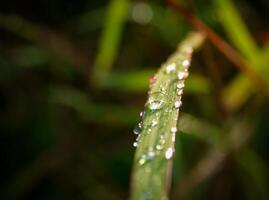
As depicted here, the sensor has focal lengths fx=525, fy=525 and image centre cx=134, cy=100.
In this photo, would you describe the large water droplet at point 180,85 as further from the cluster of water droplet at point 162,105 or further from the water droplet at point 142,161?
the water droplet at point 142,161

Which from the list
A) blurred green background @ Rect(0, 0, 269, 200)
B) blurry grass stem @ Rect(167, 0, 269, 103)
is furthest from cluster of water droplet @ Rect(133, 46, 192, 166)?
blurred green background @ Rect(0, 0, 269, 200)

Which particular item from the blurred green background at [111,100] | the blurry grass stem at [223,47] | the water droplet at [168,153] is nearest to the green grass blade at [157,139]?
the water droplet at [168,153]

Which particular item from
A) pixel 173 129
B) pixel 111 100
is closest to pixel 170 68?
pixel 173 129

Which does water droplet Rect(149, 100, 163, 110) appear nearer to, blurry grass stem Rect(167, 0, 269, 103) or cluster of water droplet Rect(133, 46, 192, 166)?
cluster of water droplet Rect(133, 46, 192, 166)

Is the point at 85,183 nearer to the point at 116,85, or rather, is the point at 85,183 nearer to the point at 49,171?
the point at 49,171

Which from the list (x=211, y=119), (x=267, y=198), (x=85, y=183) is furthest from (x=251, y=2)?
(x=85, y=183)

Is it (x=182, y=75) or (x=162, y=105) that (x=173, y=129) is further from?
(x=182, y=75)
